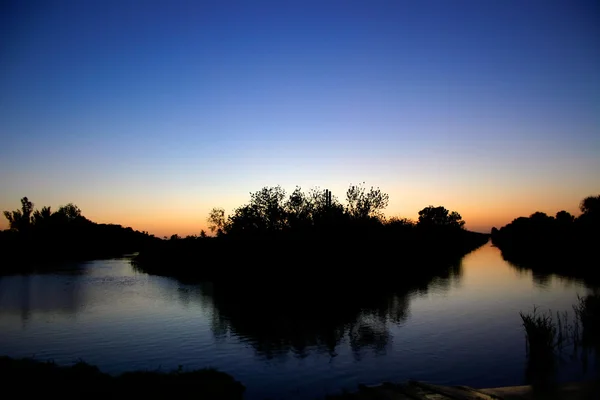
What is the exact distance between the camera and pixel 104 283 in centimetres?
5722

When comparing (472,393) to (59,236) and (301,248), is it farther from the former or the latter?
(59,236)

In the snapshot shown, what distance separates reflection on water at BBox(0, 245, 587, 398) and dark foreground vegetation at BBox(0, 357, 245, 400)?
190 cm

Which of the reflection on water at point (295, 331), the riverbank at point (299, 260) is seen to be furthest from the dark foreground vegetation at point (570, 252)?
the riverbank at point (299, 260)

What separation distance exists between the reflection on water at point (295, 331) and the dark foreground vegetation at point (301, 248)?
11729 mm

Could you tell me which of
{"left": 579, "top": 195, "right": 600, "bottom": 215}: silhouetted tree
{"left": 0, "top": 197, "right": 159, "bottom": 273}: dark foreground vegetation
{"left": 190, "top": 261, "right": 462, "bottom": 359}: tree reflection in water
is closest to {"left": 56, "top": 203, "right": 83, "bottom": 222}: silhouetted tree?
{"left": 0, "top": 197, "right": 159, "bottom": 273}: dark foreground vegetation

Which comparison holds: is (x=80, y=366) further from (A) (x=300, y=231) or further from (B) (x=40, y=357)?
(A) (x=300, y=231)

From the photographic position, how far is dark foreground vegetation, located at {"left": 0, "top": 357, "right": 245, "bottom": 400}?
12.5m

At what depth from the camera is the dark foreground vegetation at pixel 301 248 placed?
5947 centimetres

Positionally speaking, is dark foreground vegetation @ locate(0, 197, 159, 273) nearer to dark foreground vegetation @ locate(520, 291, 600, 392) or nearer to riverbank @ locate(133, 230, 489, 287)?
riverbank @ locate(133, 230, 489, 287)

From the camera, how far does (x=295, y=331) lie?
26.6 m

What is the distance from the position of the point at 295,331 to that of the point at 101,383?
1481 centimetres

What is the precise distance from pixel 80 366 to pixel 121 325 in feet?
49.6

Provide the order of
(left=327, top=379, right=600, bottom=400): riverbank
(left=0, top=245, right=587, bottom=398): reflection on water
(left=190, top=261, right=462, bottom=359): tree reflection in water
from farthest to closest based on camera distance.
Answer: (left=190, top=261, right=462, bottom=359): tree reflection in water, (left=0, top=245, right=587, bottom=398): reflection on water, (left=327, top=379, right=600, bottom=400): riverbank

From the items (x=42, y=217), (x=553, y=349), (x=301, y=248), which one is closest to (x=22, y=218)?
(x=42, y=217)
